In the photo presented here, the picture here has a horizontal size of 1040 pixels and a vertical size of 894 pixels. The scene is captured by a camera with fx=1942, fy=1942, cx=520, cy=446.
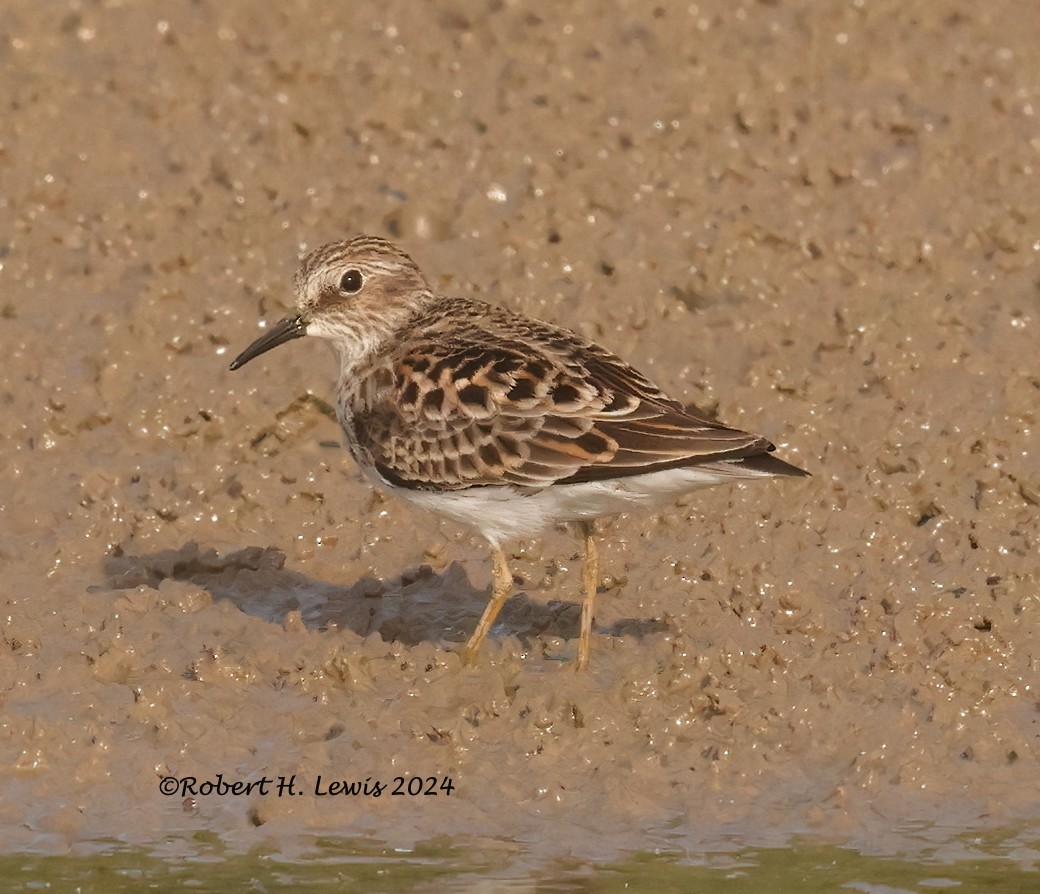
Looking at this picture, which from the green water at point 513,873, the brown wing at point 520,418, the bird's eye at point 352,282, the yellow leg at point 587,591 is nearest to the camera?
the green water at point 513,873

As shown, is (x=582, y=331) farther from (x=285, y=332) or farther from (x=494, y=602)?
(x=494, y=602)

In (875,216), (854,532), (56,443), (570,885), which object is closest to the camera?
(570,885)

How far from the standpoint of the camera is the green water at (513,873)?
29.4 feet

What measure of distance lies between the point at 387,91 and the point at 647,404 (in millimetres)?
6657

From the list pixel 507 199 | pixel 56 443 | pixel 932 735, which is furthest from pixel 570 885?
pixel 507 199

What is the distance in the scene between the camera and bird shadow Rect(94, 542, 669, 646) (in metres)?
11.2

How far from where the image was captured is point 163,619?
439 inches

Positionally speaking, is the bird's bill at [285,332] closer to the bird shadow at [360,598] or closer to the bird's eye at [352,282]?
the bird's eye at [352,282]

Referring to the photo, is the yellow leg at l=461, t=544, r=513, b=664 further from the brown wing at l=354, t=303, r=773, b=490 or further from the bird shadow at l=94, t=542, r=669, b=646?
the brown wing at l=354, t=303, r=773, b=490

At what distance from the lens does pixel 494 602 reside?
1073cm

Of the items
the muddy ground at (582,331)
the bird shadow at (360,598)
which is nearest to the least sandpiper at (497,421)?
the bird shadow at (360,598)

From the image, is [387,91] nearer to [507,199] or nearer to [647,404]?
[507,199]

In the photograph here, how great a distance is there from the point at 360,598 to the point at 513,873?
2.84 metres

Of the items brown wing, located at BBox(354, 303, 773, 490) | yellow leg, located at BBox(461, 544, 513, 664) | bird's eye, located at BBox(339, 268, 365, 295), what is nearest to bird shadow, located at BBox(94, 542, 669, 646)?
yellow leg, located at BBox(461, 544, 513, 664)
